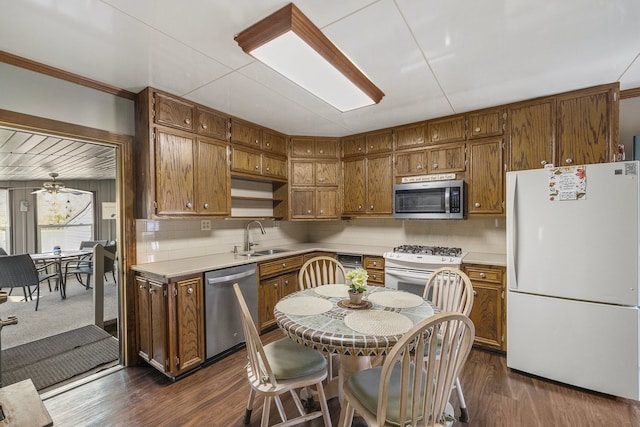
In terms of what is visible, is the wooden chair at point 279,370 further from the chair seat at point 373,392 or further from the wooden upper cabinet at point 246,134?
the wooden upper cabinet at point 246,134

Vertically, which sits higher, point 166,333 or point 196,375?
point 166,333

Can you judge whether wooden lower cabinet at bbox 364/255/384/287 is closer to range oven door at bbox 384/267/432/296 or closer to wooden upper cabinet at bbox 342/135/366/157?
range oven door at bbox 384/267/432/296

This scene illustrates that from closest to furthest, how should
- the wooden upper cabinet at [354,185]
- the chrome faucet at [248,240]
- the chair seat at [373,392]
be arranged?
the chair seat at [373,392]
the chrome faucet at [248,240]
the wooden upper cabinet at [354,185]

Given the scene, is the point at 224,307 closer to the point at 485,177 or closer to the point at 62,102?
the point at 62,102

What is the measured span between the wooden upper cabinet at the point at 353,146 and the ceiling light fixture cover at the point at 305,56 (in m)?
1.24

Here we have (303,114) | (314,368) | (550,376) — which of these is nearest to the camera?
(314,368)

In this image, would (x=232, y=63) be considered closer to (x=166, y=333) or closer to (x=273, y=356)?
(x=273, y=356)

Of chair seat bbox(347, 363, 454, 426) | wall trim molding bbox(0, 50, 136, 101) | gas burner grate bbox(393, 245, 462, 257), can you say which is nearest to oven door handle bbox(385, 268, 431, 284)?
gas burner grate bbox(393, 245, 462, 257)

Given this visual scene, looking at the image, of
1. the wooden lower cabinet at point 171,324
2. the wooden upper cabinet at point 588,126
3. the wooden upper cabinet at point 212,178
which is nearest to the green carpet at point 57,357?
the wooden lower cabinet at point 171,324

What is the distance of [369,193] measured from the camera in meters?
3.69

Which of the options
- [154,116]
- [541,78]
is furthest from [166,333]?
[541,78]

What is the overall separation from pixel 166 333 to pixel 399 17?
2709mm

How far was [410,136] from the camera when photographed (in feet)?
11.1

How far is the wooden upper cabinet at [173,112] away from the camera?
2.41 meters
